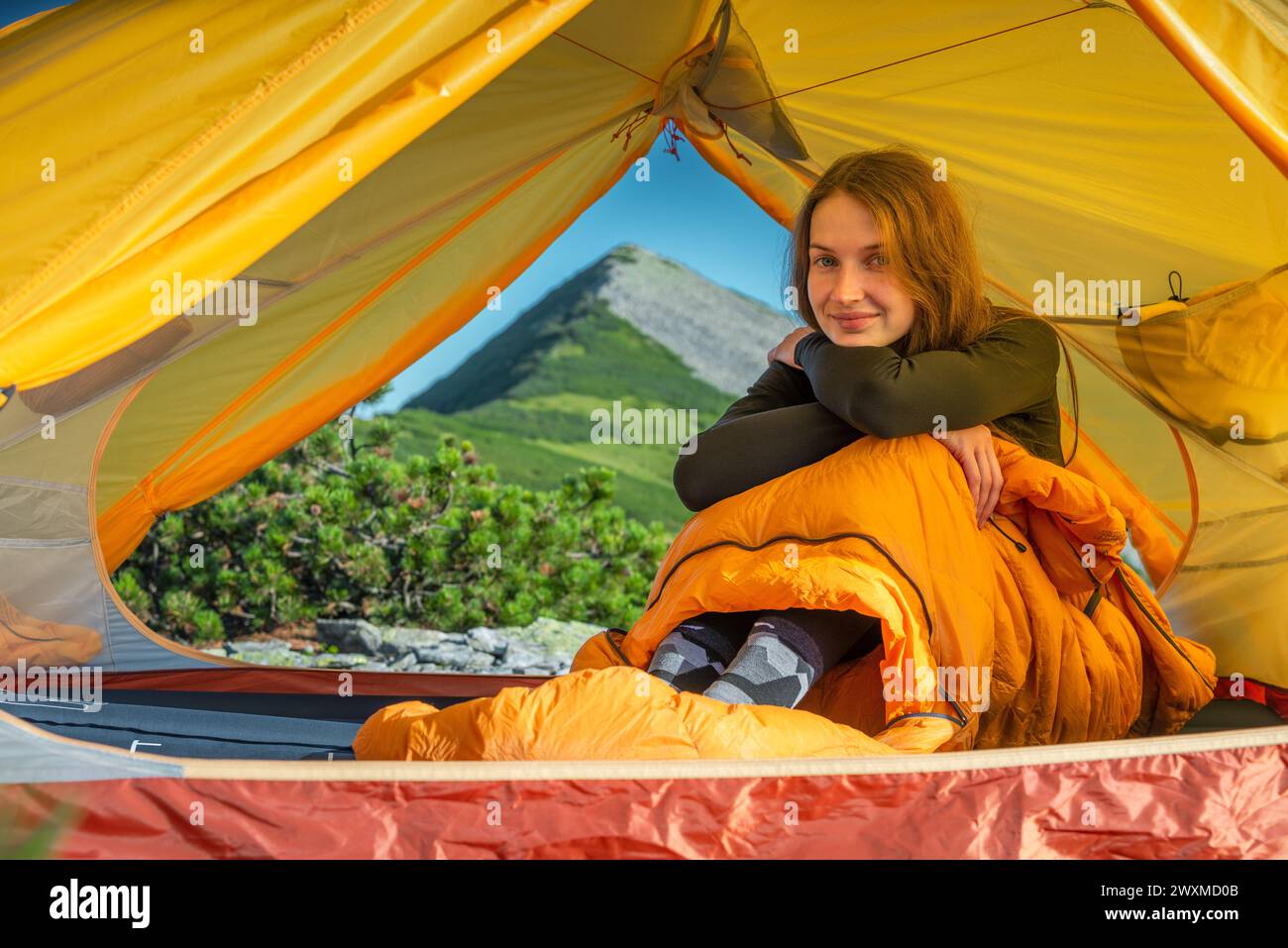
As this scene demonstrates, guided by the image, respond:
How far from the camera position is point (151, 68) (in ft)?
4.25

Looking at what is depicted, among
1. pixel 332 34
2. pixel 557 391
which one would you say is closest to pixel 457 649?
pixel 332 34

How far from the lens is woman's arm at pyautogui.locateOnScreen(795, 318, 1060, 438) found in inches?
58.9

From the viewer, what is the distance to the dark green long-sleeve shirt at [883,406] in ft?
4.93

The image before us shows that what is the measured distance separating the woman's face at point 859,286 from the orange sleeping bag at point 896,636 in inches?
Answer: 8.0

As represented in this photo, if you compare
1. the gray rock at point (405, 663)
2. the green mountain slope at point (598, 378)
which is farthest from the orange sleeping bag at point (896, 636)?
the green mountain slope at point (598, 378)

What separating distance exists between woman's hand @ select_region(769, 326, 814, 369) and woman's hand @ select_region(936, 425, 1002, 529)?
34 centimetres

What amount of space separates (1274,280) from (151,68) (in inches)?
65.3

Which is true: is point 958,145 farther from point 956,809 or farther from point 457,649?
point 457,649

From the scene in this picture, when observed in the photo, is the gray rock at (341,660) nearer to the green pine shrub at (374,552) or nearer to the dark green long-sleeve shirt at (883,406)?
the green pine shrub at (374,552)
